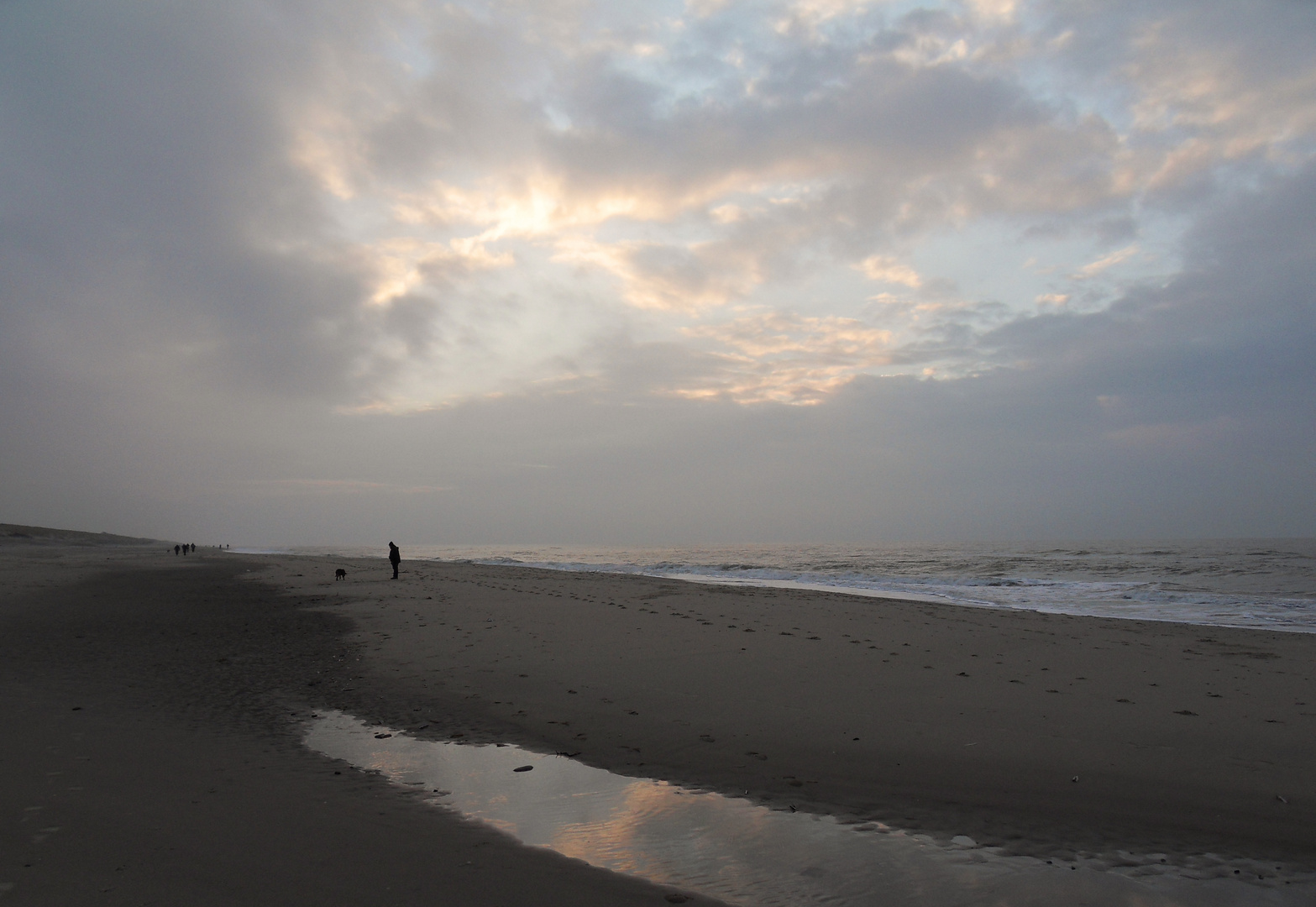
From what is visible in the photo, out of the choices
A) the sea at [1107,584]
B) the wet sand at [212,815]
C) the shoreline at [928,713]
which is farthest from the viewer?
the sea at [1107,584]

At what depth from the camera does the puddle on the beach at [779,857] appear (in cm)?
390

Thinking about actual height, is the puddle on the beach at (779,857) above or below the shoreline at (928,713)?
above

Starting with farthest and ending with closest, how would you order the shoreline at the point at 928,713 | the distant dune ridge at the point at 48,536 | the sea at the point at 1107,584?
the distant dune ridge at the point at 48,536
the sea at the point at 1107,584
the shoreline at the point at 928,713

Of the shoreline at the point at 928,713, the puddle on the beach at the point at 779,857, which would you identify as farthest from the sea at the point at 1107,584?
the puddle on the beach at the point at 779,857

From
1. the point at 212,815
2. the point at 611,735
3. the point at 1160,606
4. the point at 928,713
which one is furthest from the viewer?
the point at 1160,606

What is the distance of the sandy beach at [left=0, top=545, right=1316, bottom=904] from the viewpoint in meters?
4.19

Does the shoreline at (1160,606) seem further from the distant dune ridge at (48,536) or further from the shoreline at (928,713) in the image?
the distant dune ridge at (48,536)

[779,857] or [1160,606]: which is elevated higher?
[779,857]

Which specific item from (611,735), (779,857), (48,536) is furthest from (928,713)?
(48,536)

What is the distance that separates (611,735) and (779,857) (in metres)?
3.21

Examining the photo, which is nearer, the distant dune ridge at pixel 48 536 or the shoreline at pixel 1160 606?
the shoreline at pixel 1160 606

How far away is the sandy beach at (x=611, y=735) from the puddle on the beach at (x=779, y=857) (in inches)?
10.0

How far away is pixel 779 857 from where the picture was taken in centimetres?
434

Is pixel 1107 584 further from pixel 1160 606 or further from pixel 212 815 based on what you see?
pixel 212 815
